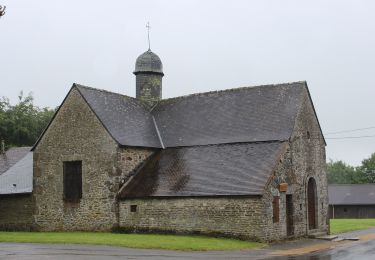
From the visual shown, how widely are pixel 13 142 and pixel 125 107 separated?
97.8 feet

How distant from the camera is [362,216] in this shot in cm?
6981

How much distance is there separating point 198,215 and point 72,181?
8.97 m

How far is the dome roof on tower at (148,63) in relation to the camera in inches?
1506

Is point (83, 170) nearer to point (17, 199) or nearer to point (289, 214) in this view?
point (17, 199)

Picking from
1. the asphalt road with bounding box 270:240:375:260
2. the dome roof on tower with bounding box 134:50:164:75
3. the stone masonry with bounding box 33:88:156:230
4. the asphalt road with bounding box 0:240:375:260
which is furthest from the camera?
the dome roof on tower with bounding box 134:50:164:75

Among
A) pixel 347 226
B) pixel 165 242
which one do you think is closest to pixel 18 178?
pixel 165 242

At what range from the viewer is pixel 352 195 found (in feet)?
235

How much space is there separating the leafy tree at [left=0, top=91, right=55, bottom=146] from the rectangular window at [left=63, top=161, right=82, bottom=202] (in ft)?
95.3

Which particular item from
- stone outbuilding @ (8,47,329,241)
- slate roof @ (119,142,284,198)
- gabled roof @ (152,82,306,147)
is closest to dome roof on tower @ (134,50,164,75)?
stone outbuilding @ (8,47,329,241)

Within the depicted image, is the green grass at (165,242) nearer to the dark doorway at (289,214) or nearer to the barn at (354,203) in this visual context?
the dark doorway at (289,214)

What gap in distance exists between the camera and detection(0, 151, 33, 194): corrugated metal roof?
34912 millimetres

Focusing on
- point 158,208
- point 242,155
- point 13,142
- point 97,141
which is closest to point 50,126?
point 97,141

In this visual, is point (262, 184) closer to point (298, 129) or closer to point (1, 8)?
point (298, 129)

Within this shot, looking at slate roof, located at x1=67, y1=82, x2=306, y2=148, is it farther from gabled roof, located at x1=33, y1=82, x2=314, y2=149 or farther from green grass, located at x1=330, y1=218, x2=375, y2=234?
green grass, located at x1=330, y1=218, x2=375, y2=234
